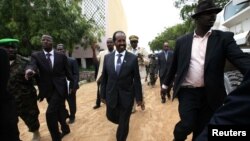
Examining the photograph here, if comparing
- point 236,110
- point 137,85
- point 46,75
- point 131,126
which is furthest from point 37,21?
point 236,110

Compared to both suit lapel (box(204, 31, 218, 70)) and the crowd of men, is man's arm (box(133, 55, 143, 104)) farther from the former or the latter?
suit lapel (box(204, 31, 218, 70))

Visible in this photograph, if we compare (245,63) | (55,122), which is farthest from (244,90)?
(55,122)

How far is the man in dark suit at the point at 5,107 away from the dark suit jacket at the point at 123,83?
210 cm

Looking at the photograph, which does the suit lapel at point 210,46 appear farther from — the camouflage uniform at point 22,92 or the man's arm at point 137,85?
the camouflage uniform at point 22,92

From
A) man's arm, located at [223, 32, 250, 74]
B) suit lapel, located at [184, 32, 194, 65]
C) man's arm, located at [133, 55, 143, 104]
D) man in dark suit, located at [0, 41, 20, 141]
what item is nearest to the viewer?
man in dark suit, located at [0, 41, 20, 141]

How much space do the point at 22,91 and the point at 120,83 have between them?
1.86 m

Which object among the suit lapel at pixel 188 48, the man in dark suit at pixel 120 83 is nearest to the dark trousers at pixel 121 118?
the man in dark suit at pixel 120 83

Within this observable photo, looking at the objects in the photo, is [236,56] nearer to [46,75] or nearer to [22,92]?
[46,75]

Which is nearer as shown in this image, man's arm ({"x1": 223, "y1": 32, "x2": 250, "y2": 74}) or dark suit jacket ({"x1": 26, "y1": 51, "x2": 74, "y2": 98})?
man's arm ({"x1": 223, "y1": 32, "x2": 250, "y2": 74})

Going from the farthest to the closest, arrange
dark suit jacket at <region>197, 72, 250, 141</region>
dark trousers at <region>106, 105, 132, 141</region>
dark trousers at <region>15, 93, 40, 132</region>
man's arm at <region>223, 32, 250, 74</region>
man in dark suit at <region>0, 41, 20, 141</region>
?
dark trousers at <region>15, 93, 40, 132</region>
dark trousers at <region>106, 105, 132, 141</region>
man's arm at <region>223, 32, 250, 74</region>
man in dark suit at <region>0, 41, 20, 141</region>
dark suit jacket at <region>197, 72, 250, 141</region>

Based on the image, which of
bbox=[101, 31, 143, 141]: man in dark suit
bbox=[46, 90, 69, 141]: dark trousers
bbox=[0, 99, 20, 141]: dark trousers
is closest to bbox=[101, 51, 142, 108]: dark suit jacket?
bbox=[101, 31, 143, 141]: man in dark suit

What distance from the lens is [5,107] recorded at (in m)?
3.44

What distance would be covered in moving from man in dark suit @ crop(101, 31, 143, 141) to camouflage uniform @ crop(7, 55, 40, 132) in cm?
155

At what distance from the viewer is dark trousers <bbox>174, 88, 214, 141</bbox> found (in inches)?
163
